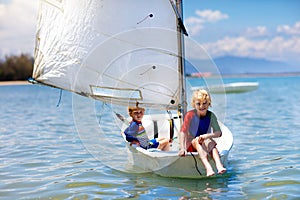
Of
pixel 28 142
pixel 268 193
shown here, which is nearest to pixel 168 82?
pixel 268 193

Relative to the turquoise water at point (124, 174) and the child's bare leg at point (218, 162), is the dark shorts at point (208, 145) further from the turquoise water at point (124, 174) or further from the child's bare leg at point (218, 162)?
the turquoise water at point (124, 174)

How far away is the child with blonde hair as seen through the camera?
6309 millimetres

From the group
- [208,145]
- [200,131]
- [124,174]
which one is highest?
[200,131]

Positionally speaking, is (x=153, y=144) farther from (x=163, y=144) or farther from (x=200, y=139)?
(x=200, y=139)

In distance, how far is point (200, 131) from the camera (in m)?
6.64

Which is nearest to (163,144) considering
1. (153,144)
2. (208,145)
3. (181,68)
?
(153,144)

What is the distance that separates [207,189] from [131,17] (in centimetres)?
307

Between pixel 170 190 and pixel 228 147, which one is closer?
pixel 170 190

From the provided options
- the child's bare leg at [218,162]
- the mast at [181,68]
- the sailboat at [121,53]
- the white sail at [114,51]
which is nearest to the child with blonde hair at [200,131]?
the child's bare leg at [218,162]

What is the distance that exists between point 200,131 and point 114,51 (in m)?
2.07

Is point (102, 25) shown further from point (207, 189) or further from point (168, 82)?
point (207, 189)

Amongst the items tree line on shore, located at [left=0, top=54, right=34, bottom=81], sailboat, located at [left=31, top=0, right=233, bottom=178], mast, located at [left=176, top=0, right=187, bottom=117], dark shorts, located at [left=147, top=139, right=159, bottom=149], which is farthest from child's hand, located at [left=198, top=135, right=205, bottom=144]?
tree line on shore, located at [left=0, top=54, right=34, bottom=81]

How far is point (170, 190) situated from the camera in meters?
6.30

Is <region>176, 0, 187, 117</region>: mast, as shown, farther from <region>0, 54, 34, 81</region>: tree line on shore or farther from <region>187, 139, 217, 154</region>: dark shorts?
<region>0, 54, 34, 81</region>: tree line on shore
